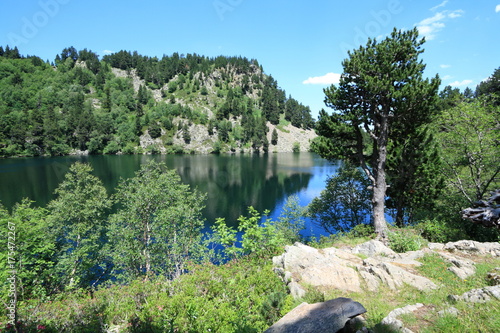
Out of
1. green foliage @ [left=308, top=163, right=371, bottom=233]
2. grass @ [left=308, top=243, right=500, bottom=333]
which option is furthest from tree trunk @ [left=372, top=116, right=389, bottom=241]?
green foliage @ [left=308, top=163, right=371, bottom=233]

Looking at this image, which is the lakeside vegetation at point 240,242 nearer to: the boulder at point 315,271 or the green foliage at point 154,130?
the boulder at point 315,271

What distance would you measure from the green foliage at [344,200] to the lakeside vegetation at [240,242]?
0.46ft

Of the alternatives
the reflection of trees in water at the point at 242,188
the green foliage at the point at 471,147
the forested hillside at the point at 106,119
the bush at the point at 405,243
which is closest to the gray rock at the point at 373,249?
the bush at the point at 405,243

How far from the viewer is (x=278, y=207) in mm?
45438

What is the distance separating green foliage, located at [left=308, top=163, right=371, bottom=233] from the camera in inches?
1127

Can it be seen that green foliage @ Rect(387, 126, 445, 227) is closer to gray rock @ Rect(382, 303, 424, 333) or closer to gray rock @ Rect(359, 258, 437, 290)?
gray rock @ Rect(359, 258, 437, 290)

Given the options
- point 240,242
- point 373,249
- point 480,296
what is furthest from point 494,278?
point 240,242

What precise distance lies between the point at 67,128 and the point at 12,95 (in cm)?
6061

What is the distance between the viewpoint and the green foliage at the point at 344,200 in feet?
93.9

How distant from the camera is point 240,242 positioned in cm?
1394

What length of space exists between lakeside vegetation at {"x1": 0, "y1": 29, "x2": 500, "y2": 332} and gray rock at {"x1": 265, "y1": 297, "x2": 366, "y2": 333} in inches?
25.5

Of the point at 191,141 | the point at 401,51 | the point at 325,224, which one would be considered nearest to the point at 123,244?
the point at 325,224

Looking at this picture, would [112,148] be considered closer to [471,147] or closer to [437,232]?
[437,232]

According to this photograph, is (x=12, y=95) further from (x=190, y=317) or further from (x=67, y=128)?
(x=190, y=317)
